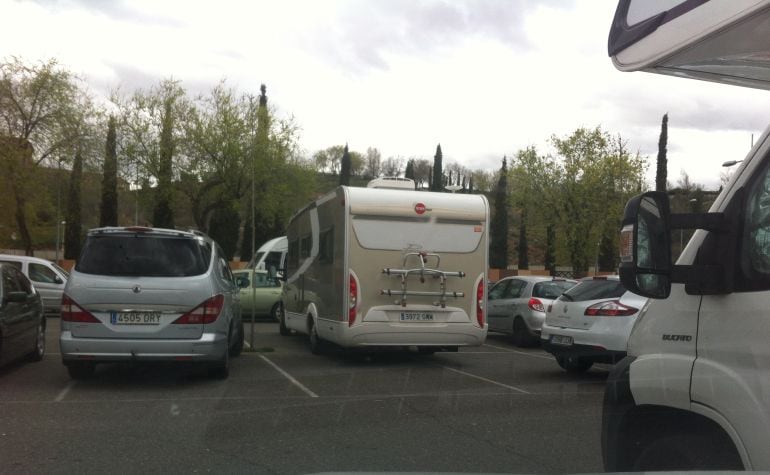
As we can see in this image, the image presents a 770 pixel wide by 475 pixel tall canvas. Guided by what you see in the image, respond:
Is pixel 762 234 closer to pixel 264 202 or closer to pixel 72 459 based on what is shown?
pixel 72 459

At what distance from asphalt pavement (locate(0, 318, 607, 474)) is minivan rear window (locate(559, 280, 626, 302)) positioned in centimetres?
115

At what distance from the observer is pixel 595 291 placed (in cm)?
1063

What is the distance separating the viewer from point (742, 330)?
8.89 feet

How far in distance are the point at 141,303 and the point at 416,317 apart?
404 cm

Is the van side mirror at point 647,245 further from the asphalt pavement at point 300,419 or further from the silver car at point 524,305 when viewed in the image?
the silver car at point 524,305

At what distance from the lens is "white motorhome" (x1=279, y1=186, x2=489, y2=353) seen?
10.8 m

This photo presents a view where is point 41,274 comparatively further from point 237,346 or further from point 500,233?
point 500,233

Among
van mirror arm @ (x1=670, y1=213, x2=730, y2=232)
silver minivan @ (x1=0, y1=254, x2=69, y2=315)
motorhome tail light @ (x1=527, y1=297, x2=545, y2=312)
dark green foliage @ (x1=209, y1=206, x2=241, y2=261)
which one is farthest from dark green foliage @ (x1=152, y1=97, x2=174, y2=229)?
van mirror arm @ (x1=670, y1=213, x2=730, y2=232)

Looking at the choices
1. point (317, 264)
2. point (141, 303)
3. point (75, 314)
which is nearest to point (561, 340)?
point (317, 264)

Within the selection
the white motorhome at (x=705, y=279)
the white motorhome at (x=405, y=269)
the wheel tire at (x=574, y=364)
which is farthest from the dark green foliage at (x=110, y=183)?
the white motorhome at (x=705, y=279)

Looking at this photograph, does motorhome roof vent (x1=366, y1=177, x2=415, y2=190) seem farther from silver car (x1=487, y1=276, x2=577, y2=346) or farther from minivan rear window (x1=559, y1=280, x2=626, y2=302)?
silver car (x1=487, y1=276, x2=577, y2=346)

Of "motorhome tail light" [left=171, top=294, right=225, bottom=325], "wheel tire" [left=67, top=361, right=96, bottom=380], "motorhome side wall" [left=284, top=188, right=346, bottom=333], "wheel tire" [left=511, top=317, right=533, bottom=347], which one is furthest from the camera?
"wheel tire" [left=511, top=317, right=533, bottom=347]

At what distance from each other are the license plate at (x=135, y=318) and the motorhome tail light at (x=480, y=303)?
4817 mm

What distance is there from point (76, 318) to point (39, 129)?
23492 millimetres
